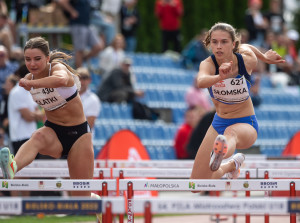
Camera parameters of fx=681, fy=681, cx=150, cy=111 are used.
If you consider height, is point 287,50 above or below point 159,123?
above

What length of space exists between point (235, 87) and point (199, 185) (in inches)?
47.5

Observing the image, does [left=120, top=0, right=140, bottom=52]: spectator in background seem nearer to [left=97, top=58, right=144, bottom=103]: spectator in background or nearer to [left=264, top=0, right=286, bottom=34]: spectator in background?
[left=97, top=58, right=144, bottom=103]: spectator in background

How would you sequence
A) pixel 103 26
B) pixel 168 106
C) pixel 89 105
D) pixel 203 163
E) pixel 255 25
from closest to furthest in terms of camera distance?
pixel 203 163, pixel 89 105, pixel 168 106, pixel 103 26, pixel 255 25

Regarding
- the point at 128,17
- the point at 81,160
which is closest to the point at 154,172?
the point at 81,160

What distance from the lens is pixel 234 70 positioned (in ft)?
22.9

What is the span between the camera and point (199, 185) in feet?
20.9

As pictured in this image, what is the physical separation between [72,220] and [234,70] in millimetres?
4294

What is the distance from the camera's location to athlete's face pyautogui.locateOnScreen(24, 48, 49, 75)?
22.2ft

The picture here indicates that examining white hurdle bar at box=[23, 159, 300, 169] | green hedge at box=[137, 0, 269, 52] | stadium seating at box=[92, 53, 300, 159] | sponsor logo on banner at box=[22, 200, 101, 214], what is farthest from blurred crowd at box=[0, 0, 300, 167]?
sponsor logo on banner at box=[22, 200, 101, 214]

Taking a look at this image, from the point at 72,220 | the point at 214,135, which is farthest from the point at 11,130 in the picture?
the point at 214,135

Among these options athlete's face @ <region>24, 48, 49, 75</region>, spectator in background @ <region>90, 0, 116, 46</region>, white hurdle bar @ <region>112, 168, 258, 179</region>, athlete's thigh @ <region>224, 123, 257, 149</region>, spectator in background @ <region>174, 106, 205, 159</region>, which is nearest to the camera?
athlete's face @ <region>24, 48, 49, 75</region>

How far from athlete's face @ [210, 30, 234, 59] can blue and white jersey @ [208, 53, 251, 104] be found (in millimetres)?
131

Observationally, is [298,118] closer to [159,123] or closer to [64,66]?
[159,123]

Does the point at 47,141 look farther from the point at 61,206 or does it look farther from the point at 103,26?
the point at 103,26
